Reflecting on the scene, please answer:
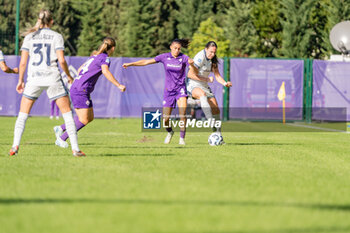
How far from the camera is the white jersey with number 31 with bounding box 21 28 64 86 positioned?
31.1 feet

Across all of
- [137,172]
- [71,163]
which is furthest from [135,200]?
[71,163]

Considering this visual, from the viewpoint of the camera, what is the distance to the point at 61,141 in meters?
11.6

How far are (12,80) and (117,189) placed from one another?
2146 cm

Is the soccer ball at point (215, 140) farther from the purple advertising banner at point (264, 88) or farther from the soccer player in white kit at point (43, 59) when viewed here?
the purple advertising banner at point (264, 88)

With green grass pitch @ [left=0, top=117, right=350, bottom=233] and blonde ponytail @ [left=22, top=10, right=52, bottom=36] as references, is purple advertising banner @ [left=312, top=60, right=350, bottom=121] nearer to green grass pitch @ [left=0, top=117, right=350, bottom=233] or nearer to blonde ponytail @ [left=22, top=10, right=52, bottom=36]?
green grass pitch @ [left=0, top=117, right=350, bottom=233]

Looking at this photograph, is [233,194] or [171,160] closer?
[233,194]

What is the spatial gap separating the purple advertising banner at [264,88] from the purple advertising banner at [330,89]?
25.0 inches

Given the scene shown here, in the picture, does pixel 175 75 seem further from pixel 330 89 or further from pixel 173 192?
pixel 330 89

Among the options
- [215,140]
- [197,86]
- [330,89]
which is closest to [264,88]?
[330,89]

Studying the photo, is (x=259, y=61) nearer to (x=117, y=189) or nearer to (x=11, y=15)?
(x=117, y=189)

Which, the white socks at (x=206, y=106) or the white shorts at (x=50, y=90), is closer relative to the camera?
the white shorts at (x=50, y=90)

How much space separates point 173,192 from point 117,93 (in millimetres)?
20783

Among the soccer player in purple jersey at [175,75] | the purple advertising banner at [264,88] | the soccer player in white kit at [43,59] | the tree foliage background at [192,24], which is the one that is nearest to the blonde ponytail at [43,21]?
the soccer player in white kit at [43,59]

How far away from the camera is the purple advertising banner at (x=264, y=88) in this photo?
26828 millimetres
